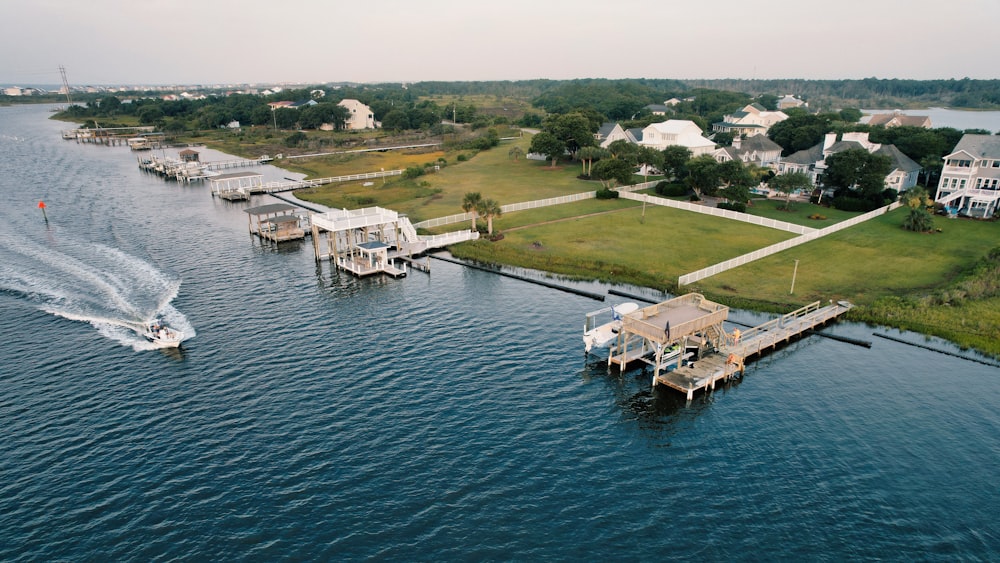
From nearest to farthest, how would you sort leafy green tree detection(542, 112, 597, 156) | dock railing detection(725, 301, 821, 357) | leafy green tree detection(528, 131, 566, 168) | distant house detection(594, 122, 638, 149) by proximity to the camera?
dock railing detection(725, 301, 821, 357), leafy green tree detection(528, 131, 566, 168), leafy green tree detection(542, 112, 597, 156), distant house detection(594, 122, 638, 149)

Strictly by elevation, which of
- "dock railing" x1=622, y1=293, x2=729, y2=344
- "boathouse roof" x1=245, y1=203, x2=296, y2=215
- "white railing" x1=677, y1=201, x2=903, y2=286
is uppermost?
"boathouse roof" x1=245, y1=203, x2=296, y2=215

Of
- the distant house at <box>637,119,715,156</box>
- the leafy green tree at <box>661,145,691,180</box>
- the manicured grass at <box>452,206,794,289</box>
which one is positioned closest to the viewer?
the manicured grass at <box>452,206,794,289</box>

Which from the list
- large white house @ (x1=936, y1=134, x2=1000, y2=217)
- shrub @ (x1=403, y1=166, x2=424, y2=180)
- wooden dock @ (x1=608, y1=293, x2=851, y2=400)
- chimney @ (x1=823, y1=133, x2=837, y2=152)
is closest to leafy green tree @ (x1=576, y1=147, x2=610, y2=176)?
shrub @ (x1=403, y1=166, x2=424, y2=180)

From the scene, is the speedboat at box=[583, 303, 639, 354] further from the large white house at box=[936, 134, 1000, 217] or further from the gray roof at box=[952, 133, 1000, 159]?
the gray roof at box=[952, 133, 1000, 159]

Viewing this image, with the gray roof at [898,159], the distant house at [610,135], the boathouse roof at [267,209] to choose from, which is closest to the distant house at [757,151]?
the gray roof at [898,159]

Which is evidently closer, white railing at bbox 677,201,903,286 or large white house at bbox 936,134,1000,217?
white railing at bbox 677,201,903,286

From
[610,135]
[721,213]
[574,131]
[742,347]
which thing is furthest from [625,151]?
[742,347]

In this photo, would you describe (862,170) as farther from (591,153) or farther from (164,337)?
(164,337)
